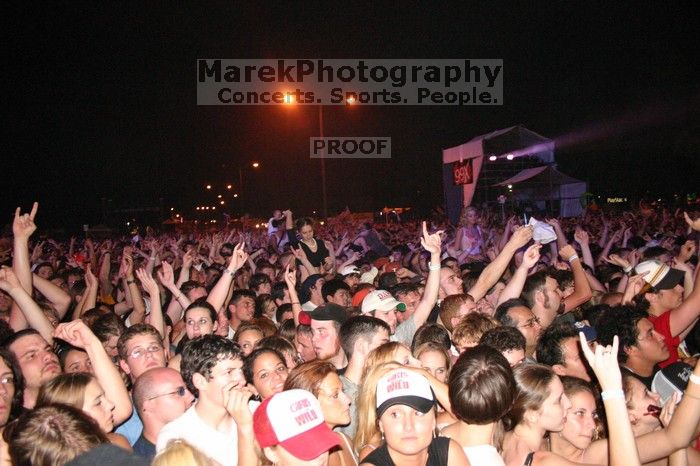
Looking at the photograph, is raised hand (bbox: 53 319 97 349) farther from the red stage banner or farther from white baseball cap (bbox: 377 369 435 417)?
the red stage banner

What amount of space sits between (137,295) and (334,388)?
3.89 metres

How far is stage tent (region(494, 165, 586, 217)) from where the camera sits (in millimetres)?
24356

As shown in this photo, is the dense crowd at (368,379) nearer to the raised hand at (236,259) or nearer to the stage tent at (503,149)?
the raised hand at (236,259)

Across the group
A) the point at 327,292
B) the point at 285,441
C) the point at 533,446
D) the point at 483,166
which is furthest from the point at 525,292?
the point at 483,166

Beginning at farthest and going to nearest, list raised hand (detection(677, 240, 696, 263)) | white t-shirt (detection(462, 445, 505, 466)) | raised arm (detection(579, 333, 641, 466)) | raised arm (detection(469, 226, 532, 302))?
raised hand (detection(677, 240, 696, 263)) → raised arm (detection(469, 226, 532, 302)) → white t-shirt (detection(462, 445, 505, 466)) → raised arm (detection(579, 333, 641, 466))

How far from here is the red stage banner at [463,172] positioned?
2858 centimetres

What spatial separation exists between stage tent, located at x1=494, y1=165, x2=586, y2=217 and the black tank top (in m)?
22.3

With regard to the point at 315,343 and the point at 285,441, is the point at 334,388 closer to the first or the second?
the point at 285,441

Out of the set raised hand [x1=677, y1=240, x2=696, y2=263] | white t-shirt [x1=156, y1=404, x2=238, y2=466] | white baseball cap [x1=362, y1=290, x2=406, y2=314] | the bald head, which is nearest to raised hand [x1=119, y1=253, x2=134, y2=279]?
white baseball cap [x1=362, y1=290, x2=406, y2=314]

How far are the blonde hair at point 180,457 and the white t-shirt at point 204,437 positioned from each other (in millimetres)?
999

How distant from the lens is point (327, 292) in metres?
6.89

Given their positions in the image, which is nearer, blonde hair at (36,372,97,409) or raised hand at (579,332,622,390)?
raised hand at (579,332,622,390)

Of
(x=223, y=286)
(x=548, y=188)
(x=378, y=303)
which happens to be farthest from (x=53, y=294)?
(x=548, y=188)

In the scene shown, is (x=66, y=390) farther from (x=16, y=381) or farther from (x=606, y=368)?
(x=606, y=368)
